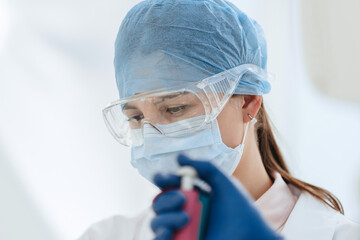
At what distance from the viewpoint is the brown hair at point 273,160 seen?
1475 millimetres

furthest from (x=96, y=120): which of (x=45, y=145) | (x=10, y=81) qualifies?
(x=10, y=81)

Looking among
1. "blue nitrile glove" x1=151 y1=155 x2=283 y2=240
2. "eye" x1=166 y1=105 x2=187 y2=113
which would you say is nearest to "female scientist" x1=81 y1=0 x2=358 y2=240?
"eye" x1=166 y1=105 x2=187 y2=113

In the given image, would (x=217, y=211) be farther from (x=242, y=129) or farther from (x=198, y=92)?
(x=242, y=129)

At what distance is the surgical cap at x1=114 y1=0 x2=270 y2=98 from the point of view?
1224 millimetres

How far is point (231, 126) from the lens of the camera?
1293 mm

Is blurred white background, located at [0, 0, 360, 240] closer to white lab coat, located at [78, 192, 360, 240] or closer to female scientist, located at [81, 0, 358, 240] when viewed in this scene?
white lab coat, located at [78, 192, 360, 240]

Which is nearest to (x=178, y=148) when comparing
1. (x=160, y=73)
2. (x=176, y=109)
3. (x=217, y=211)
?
(x=176, y=109)

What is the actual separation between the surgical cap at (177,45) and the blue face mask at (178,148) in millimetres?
139

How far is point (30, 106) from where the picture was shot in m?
1.74

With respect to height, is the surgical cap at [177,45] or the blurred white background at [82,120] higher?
the surgical cap at [177,45]

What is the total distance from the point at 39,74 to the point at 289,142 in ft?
3.97

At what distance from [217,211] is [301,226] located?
2.17ft

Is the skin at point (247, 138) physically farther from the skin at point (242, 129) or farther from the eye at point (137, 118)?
the eye at point (137, 118)

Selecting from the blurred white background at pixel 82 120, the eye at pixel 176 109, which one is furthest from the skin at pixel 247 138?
the blurred white background at pixel 82 120
